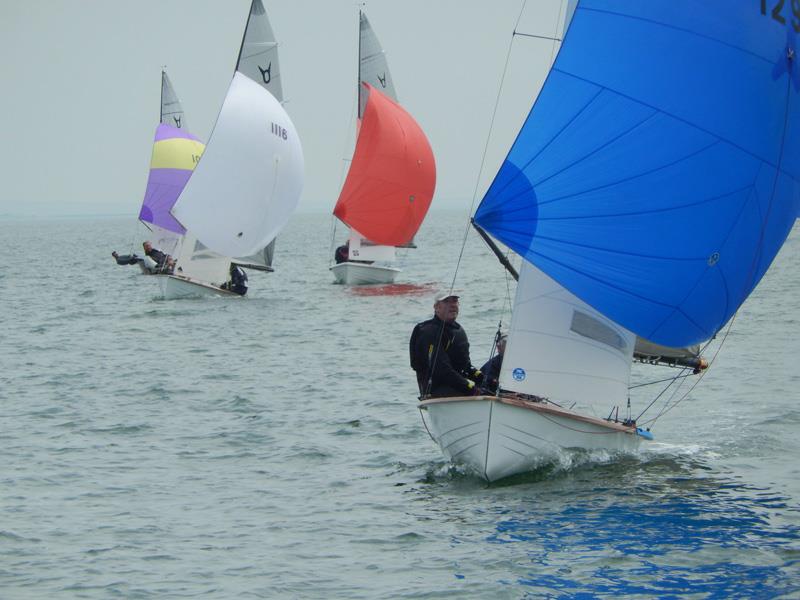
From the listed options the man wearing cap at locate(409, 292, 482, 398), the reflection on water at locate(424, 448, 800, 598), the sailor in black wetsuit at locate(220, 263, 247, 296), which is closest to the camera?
the reflection on water at locate(424, 448, 800, 598)

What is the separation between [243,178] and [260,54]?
17.2ft

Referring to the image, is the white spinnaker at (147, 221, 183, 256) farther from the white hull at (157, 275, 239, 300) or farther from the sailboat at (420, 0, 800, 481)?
the sailboat at (420, 0, 800, 481)

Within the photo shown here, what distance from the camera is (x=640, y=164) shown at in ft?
36.4

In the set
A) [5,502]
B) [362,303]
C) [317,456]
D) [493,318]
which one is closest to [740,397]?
[317,456]

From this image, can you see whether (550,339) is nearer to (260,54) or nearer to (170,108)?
(260,54)

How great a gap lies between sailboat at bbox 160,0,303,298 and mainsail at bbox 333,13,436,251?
3.10 metres

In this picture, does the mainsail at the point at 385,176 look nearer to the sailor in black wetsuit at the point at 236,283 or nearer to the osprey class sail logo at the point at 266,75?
the osprey class sail logo at the point at 266,75

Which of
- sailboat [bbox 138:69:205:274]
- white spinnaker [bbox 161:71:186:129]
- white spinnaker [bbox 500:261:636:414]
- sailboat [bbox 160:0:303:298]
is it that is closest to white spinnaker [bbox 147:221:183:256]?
sailboat [bbox 138:69:205:274]

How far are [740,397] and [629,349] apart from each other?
540 cm

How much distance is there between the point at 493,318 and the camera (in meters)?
28.9

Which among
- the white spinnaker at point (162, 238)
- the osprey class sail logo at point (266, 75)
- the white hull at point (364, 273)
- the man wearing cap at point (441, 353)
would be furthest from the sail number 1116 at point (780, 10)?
the white spinnaker at point (162, 238)

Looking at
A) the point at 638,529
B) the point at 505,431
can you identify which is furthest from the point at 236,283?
the point at 638,529

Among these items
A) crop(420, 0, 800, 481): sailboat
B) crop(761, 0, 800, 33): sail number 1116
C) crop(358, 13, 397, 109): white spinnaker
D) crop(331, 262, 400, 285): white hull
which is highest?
crop(358, 13, 397, 109): white spinnaker

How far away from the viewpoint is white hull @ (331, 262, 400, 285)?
35.5m
